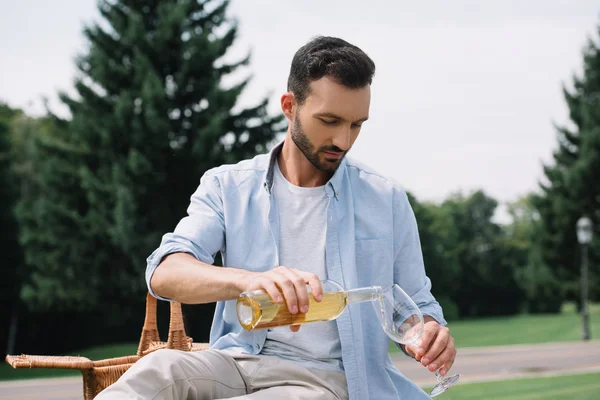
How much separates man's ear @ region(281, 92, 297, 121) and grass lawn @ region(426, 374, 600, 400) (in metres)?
6.41

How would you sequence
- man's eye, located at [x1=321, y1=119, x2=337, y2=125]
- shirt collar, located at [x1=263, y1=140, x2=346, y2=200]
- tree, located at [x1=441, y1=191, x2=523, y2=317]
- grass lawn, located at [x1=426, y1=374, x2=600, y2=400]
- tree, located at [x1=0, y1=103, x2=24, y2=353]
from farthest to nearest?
tree, located at [x1=441, y1=191, x2=523, y2=317]
tree, located at [x1=0, y1=103, x2=24, y2=353]
grass lawn, located at [x1=426, y1=374, x2=600, y2=400]
shirt collar, located at [x1=263, y1=140, x2=346, y2=200]
man's eye, located at [x1=321, y1=119, x2=337, y2=125]

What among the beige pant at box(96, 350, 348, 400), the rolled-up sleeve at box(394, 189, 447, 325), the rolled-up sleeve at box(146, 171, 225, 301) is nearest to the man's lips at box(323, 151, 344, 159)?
the rolled-up sleeve at box(394, 189, 447, 325)

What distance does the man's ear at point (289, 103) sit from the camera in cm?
238

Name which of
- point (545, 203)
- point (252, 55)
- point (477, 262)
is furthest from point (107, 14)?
point (477, 262)

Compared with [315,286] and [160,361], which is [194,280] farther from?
[315,286]

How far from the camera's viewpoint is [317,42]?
229 centimetres

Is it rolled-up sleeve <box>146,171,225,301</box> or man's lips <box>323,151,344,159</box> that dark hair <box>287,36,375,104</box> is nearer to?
man's lips <box>323,151,344,159</box>

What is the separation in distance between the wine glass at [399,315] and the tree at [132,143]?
64.7 feet

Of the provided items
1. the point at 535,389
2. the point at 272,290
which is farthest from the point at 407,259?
the point at 535,389

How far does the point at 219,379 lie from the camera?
2.03 metres

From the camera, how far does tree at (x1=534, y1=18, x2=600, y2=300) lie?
32.9 metres

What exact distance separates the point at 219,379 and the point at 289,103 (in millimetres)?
913

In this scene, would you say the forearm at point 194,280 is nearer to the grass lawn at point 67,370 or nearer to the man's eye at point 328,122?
the man's eye at point 328,122

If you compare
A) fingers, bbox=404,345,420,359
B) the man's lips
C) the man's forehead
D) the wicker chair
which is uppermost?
the man's forehead
